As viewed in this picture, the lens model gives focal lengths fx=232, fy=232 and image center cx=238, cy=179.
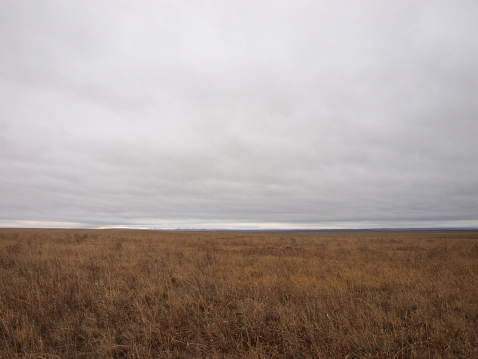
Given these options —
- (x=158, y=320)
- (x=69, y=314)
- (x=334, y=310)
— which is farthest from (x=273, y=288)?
(x=69, y=314)

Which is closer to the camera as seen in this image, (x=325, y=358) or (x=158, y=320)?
(x=325, y=358)

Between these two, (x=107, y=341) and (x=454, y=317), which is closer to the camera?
(x=107, y=341)

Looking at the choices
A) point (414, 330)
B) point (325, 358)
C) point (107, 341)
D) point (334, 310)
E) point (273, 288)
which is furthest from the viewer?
point (273, 288)

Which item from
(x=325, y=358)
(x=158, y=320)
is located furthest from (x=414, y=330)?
(x=158, y=320)

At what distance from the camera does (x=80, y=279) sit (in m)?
7.89

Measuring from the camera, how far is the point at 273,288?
7.57m

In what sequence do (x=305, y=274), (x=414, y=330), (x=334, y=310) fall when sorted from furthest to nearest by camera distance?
(x=305, y=274) → (x=334, y=310) → (x=414, y=330)

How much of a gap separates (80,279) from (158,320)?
454 cm

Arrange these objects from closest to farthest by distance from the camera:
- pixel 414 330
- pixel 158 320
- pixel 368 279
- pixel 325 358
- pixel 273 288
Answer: pixel 325 358 → pixel 414 330 → pixel 158 320 → pixel 273 288 → pixel 368 279

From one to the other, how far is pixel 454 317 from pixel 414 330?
62.7 inches

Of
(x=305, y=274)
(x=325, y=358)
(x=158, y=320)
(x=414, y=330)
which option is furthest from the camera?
(x=305, y=274)

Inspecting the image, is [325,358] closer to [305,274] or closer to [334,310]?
[334,310]

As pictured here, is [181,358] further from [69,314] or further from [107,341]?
[69,314]

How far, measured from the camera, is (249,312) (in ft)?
17.9
